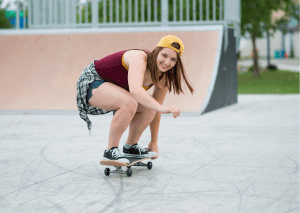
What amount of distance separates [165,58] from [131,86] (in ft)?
1.38

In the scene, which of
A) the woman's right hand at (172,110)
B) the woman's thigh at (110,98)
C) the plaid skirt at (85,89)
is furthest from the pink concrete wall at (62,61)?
the woman's right hand at (172,110)

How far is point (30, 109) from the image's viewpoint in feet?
32.1

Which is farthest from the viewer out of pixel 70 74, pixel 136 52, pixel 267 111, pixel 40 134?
pixel 70 74

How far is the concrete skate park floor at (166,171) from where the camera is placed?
11.1 ft

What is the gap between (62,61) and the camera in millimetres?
10805

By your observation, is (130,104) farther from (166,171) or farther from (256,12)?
(256,12)

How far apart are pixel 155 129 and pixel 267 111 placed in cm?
555

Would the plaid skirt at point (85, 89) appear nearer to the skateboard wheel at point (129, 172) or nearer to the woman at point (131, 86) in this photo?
the woman at point (131, 86)

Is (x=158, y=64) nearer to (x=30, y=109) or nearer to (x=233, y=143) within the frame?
(x=233, y=143)

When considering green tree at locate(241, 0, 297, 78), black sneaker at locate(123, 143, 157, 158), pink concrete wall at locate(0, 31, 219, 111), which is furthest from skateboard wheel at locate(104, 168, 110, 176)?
green tree at locate(241, 0, 297, 78)

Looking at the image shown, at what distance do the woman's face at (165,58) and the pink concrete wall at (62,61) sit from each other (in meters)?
5.34

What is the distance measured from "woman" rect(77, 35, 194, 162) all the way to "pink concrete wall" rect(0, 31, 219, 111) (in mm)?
5026

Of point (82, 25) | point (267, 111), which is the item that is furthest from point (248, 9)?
point (267, 111)

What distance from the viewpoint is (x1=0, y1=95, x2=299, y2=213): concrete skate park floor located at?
3.37 metres
